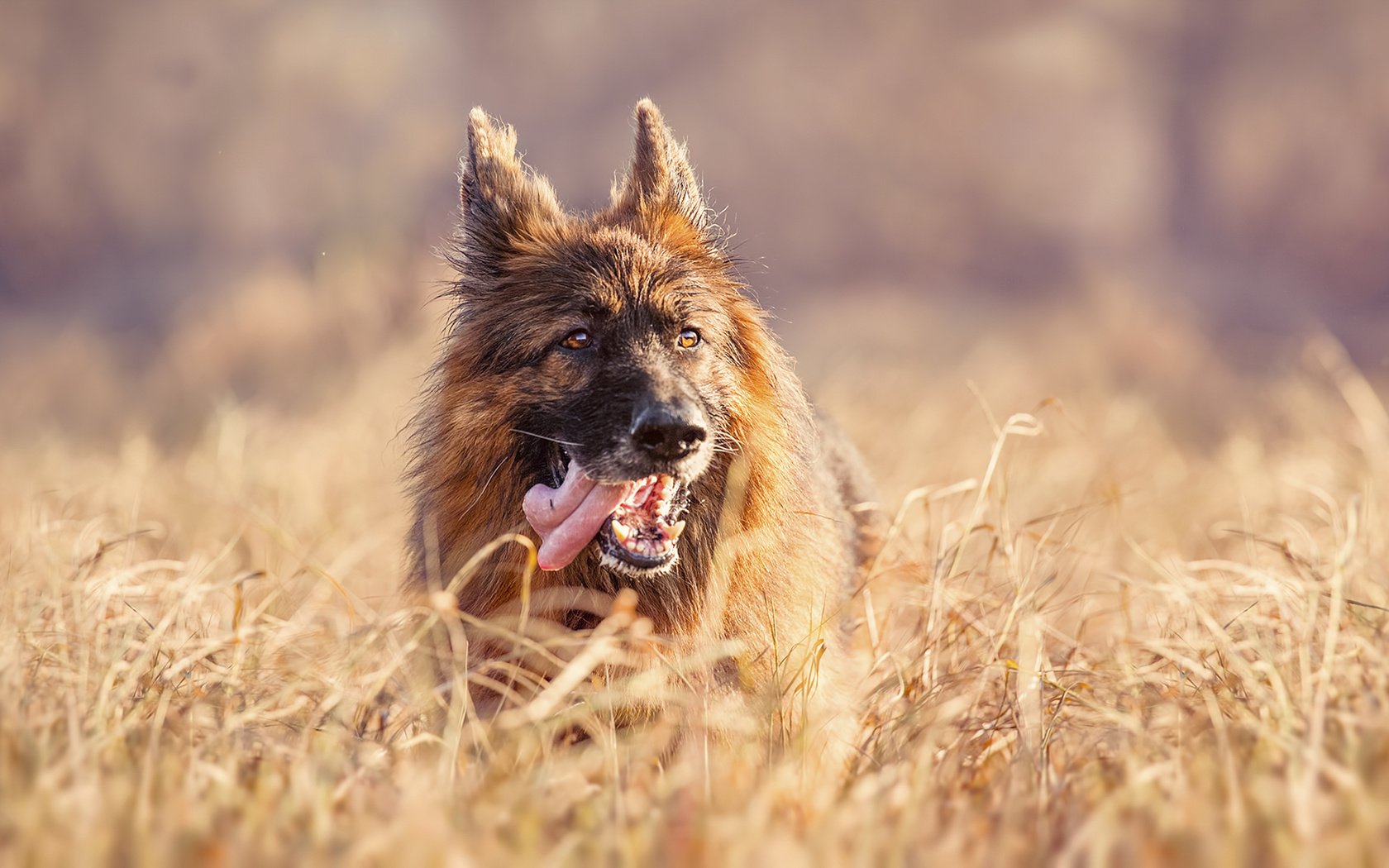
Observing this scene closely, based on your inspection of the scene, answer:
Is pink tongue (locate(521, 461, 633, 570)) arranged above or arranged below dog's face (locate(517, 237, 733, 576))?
below

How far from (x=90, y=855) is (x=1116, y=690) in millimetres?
2492

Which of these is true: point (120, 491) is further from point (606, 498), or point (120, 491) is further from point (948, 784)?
point (948, 784)

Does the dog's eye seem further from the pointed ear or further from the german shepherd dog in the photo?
the pointed ear

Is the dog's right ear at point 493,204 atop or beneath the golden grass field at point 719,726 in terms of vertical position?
atop

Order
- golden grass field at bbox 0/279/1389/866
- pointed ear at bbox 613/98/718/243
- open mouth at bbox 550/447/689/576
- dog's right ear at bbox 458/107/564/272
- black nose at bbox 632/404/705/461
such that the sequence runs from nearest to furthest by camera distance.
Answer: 1. golden grass field at bbox 0/279/1389/866
2. black nose at bbox 632/404/705/461
3. open mouth at bbox 550/447/689/576
4. dog's right ear at bbox 458/107/564/272
5. pointed ear at bbox 613/98/718/243

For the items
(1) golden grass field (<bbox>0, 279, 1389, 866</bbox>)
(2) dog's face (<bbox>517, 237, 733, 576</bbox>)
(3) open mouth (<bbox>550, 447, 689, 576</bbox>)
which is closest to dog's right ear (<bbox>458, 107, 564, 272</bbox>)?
(2) dog's face (<bbox>517, 237, 733, 576</bbox>)

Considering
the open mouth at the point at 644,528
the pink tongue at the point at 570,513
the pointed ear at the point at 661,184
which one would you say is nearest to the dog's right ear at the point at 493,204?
the pointed ear at the point at 661,184

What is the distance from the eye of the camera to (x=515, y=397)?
3.65 metres

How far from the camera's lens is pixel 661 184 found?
4.29 metres

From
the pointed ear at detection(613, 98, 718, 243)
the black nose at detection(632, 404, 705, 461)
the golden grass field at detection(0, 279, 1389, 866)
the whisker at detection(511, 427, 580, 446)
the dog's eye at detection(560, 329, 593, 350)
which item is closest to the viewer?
the golden grass field at detection(0, 279, 1389, 866)

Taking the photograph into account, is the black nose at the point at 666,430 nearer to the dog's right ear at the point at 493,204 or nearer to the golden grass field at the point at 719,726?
the golden grass field at the point at 719,726

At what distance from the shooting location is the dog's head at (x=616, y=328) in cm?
332

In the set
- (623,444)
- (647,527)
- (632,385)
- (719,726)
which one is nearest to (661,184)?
(632,385)

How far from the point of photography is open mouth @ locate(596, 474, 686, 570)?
3.29 metres
